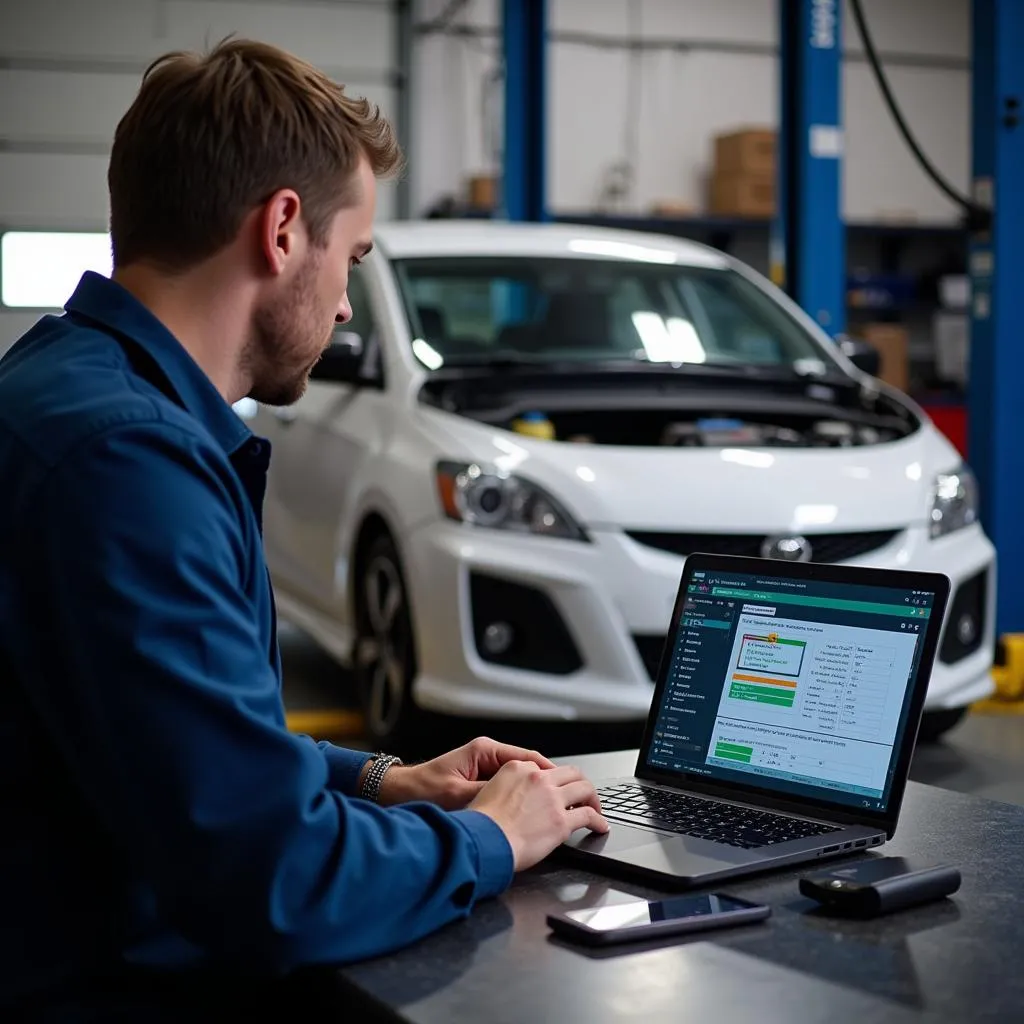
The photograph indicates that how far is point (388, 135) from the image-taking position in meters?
1.62

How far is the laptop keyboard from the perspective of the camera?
5.30 ft

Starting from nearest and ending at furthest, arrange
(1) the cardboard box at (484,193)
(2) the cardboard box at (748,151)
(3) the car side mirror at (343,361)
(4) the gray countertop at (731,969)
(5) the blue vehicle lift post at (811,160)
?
(4) the gray countertop at (731,969)
(3) the car side mirror at (343,361)
(5) the blue vehicle lift post at (811,160)
(1) the cardboard box at (484,193)
(2) the cardboard box at (748,151)

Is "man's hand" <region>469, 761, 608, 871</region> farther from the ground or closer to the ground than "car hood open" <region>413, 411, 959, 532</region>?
farther from the ground

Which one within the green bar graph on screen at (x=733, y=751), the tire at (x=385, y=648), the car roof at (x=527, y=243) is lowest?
the tire at (x=385, y=648)

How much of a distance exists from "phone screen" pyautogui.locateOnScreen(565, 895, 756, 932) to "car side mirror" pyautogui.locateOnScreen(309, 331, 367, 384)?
11.4ft

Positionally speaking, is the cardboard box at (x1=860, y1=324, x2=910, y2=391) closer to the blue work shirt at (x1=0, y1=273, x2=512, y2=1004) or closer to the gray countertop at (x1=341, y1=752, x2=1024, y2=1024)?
the gray countertop at (x1=341, y1=752, x2=1024, y2=1024)

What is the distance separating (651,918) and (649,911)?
0.07 ft

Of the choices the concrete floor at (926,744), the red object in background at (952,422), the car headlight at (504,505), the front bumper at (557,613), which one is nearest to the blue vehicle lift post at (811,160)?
the concrete floor at (926,744)

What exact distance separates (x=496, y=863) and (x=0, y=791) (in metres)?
0.42

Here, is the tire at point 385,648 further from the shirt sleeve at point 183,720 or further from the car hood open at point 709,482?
the shirt sleeve at point 183,720

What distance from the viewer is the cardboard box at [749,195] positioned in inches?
543

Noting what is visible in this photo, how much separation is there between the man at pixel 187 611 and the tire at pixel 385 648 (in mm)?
2918

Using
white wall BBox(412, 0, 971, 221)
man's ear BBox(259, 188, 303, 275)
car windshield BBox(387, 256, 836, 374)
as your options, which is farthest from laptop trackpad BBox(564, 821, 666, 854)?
white wall BBox(412, 0, 971, 221)

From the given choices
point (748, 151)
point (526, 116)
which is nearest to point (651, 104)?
point (748, 151)
